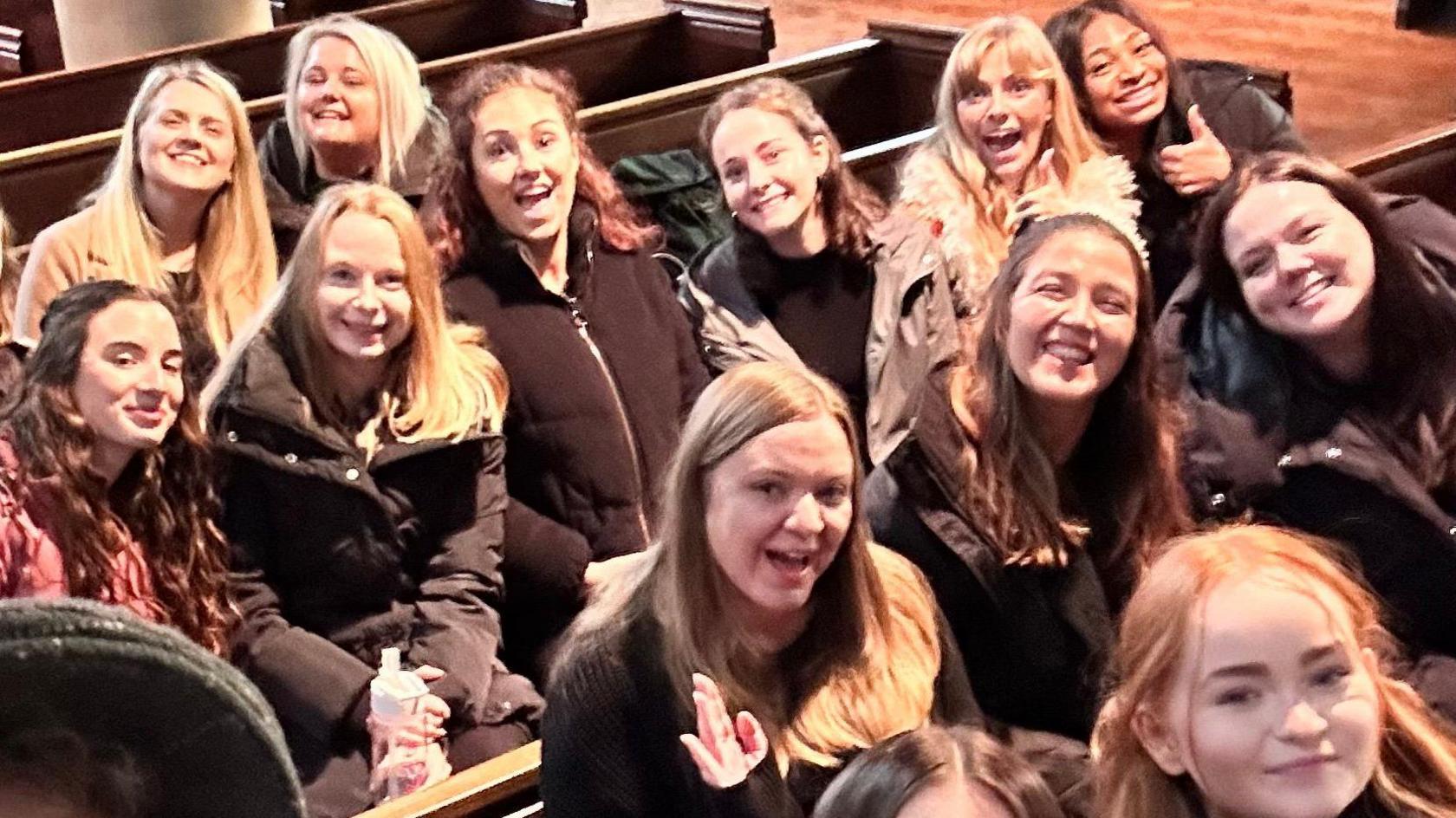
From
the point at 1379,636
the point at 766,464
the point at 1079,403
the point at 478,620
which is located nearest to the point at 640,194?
the point at 478,620

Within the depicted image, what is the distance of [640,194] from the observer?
4.54 meters

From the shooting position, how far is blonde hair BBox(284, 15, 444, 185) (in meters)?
3.89

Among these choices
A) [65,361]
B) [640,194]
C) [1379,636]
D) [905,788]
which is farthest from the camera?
[640,194]

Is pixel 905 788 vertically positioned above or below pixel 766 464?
below

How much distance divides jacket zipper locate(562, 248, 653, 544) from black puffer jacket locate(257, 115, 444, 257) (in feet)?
2.21

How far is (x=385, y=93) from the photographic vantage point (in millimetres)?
3924

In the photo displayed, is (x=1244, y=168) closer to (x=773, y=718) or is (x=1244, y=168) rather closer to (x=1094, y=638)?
(x=1094, y=638)

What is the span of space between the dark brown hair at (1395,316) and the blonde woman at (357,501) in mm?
1269

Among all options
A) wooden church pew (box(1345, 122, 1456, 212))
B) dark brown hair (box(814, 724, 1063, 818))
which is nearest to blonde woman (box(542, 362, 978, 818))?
dark brown hair (box(814, 724, 1063, 818))

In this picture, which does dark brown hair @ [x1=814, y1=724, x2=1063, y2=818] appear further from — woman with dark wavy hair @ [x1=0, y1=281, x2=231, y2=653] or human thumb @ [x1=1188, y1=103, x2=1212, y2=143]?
human thumb @ [x1=1188, y1=103, x2=1212, y2=143]

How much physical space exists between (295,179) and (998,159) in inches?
60.6

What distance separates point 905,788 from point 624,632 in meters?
0.51

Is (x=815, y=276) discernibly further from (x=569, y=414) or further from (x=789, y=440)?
(x=789, y=440)

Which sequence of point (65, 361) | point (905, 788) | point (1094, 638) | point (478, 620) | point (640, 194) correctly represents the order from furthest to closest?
point (640, 194) → point (478, 620) → point (65, 361) → point (1094, 638) → point (905, 788)
